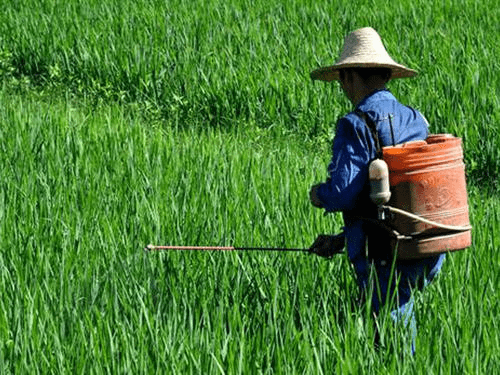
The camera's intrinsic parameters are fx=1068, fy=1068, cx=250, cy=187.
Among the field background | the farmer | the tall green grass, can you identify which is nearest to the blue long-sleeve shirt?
the farmer

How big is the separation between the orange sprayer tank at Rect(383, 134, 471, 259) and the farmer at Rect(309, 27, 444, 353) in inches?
3.5

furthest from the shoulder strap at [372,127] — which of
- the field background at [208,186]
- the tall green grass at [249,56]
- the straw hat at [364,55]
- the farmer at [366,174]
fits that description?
the tall green grass at [249,56]

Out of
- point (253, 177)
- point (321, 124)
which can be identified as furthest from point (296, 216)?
point (321, 124)

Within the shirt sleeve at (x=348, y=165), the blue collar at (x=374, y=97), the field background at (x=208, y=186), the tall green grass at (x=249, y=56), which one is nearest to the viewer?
the field background at (x=208, y=186)

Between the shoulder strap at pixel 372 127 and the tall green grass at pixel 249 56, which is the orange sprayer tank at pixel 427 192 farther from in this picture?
the tall green grass at pixel 249 56

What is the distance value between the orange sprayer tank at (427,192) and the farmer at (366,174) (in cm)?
9

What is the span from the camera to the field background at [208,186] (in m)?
2.98

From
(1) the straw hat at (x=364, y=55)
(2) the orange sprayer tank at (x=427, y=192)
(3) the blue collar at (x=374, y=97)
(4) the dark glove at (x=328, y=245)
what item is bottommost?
(4) the dark glove at (x=328, y=245)

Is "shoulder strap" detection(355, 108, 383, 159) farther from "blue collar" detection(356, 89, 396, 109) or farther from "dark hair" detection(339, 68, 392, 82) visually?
"dark hair" detection(339, 68, 392, 82)

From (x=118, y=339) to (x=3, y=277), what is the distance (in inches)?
25.2

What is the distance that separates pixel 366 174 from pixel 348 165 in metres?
0.06

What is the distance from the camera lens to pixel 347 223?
129 inches

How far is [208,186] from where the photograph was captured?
4676 mm

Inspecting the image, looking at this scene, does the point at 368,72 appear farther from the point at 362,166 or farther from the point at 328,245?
the point at 328,245
